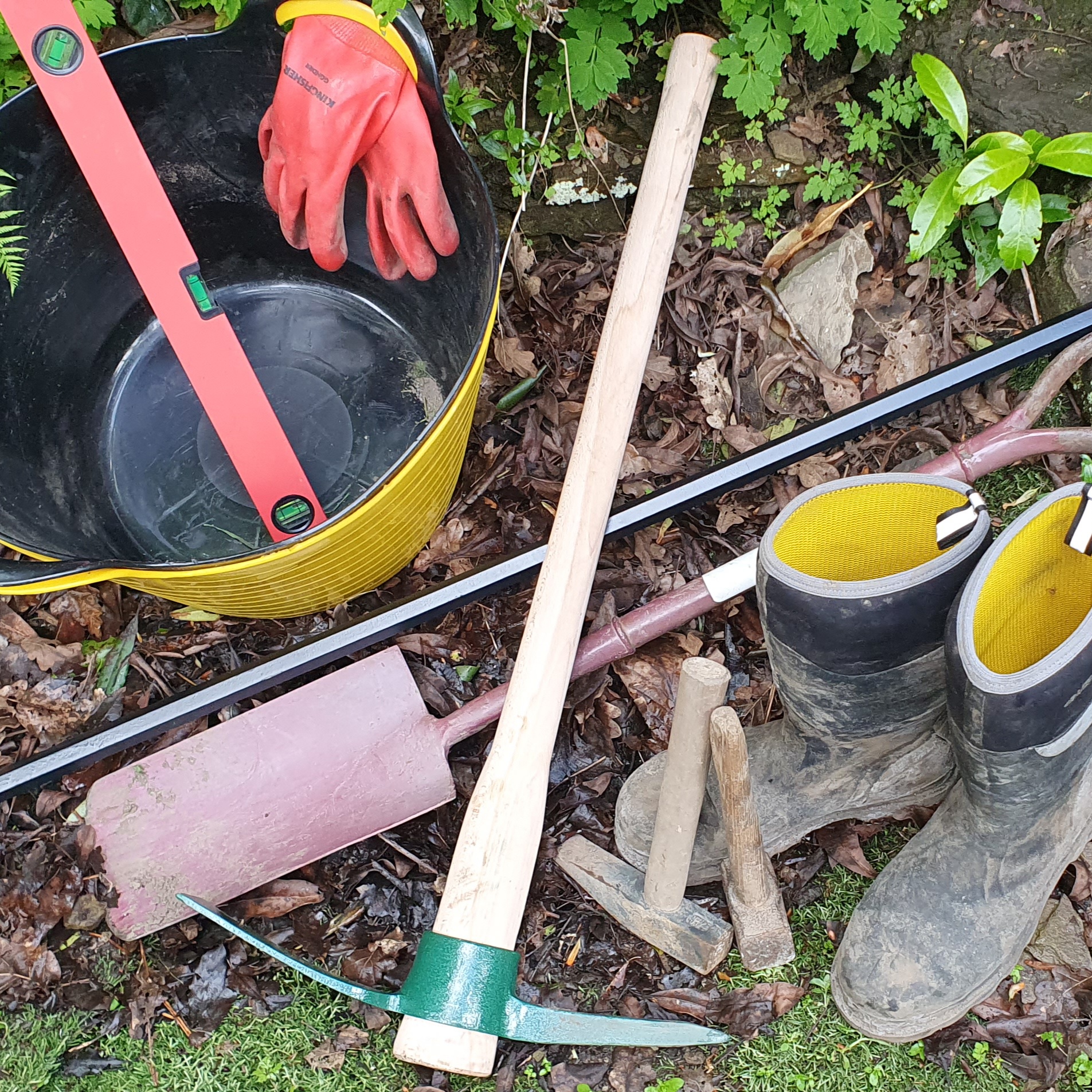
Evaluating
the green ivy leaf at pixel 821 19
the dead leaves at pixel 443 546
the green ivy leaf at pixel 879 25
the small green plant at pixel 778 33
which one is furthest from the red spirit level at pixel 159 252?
the green ivy leaf at pixel 879 25

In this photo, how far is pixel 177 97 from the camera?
1.98 metres

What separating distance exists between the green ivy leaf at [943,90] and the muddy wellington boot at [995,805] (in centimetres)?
112

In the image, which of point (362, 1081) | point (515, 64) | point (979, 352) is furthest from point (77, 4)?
point (362, 1081)

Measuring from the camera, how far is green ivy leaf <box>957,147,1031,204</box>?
77.7 inches

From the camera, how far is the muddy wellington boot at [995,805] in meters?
1.27

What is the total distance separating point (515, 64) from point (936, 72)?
0.97m

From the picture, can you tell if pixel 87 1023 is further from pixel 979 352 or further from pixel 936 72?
pixel 936 72

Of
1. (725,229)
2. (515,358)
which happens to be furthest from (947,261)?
(515,358)

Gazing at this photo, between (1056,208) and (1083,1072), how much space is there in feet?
5.99

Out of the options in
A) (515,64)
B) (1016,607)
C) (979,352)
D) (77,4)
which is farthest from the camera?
(515,64)

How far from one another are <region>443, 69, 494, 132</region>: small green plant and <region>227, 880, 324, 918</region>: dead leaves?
1.75 metres

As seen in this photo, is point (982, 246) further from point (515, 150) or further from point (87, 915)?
point (87, 915)

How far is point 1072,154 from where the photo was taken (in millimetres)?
1948

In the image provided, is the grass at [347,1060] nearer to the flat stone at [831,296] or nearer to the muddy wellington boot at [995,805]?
the muddy wellington boot at [995,805]
